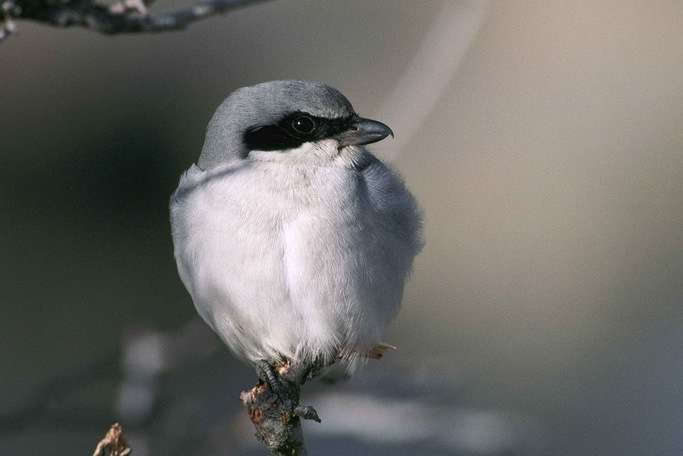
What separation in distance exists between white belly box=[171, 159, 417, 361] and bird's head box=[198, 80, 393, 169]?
0.29 ft

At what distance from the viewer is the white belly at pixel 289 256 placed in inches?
156

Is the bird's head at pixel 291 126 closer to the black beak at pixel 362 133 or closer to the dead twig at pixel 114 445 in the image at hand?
the black beak at pixel 362 133

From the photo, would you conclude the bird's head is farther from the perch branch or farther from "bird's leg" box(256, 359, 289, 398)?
the perch branch

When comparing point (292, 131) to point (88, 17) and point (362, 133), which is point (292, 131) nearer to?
point (362, 133)

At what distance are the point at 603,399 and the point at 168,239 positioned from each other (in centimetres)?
334

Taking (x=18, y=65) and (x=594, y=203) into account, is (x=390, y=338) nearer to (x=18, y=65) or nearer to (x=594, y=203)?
(x=594, y=203)

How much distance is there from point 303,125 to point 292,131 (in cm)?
Answer: 5

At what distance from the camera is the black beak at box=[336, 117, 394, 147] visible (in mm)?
4223

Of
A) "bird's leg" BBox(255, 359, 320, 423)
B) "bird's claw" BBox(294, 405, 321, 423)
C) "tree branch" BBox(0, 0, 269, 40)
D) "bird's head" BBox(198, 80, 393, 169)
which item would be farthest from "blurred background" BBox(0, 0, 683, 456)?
"tree branch" BBox(0, 0, 269, 40)

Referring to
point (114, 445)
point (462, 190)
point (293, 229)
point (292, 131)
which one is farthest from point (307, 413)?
point (462, 190)

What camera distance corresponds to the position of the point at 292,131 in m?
4.17

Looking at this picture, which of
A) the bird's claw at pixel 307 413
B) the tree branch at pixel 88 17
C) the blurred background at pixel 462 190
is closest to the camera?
the tree branch at pixel 88 17

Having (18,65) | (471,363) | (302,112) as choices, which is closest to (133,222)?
(18,65)

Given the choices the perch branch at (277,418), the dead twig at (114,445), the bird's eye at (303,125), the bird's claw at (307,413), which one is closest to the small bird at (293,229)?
the bird's eye at (303,125)
